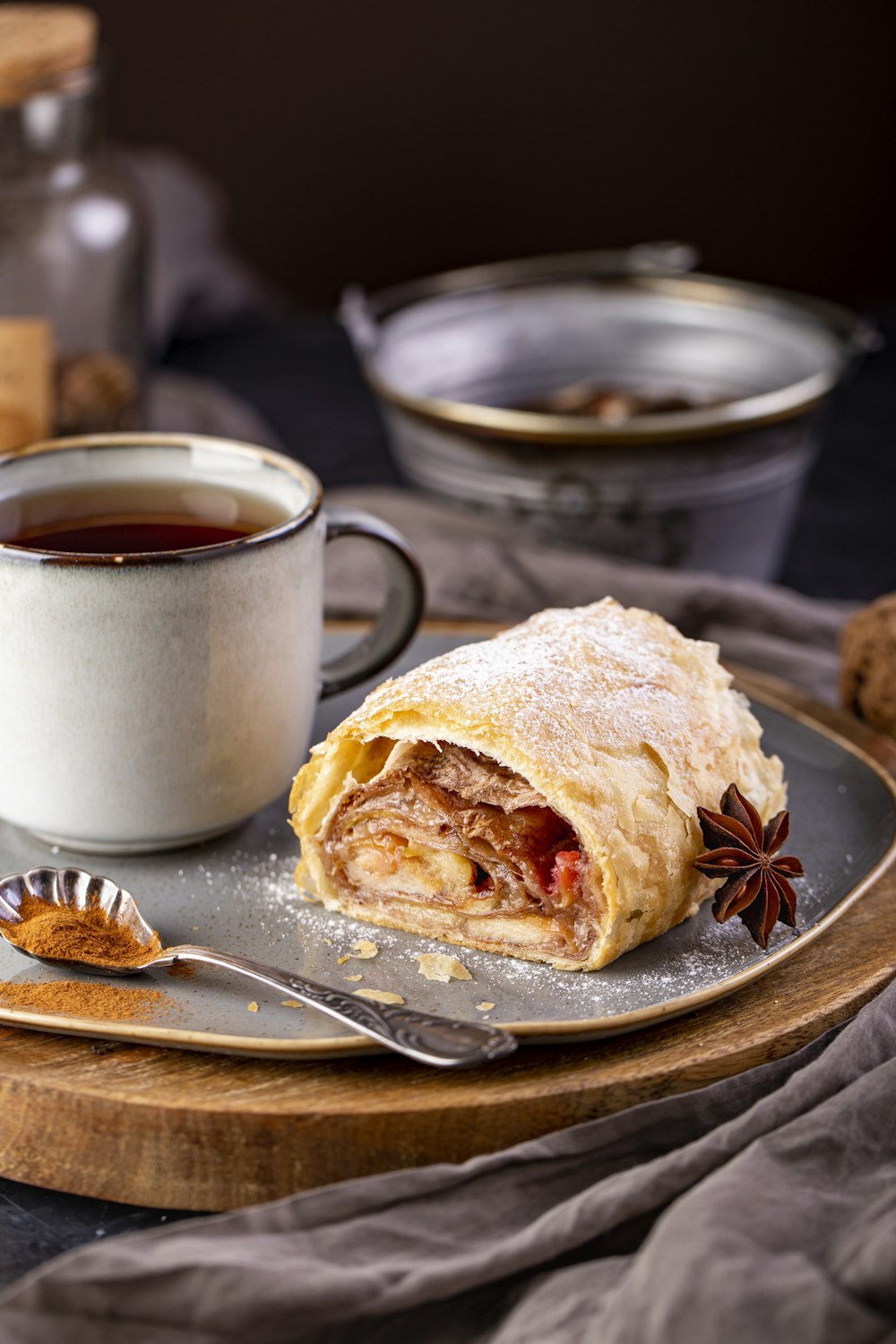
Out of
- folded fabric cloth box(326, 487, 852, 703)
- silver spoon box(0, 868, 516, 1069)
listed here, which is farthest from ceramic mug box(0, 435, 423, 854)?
folded fabric cloth box(326, 487, 852, 703)

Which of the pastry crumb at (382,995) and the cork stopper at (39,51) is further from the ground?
the cork stopper at (39,51)

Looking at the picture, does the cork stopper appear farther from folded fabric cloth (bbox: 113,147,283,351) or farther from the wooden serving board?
the wooden serving board

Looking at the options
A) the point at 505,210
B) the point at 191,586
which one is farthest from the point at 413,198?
the point at 191,586

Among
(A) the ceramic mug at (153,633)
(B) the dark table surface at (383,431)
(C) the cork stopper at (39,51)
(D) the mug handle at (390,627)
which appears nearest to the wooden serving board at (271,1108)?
(A) the ceramic mug at (153,633)

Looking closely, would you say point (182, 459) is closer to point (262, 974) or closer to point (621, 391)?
point (262, 974)

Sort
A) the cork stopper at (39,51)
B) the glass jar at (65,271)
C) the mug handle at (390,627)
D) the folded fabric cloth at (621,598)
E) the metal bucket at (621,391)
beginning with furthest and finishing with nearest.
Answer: the glass jar at (65,271)
the cork stopper at (39,51)
the metal bucket at (621,391)
the folded fabric cloth at (621,598)
the mug handle at (390,627)

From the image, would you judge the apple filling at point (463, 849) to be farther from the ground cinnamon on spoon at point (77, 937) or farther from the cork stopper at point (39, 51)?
the cork stopper at point (39, 51)

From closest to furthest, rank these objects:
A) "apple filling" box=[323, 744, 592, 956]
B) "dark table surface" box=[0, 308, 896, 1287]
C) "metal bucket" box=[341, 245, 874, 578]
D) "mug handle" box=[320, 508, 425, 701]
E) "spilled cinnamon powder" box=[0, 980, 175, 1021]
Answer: "spilled cinnamon powder" box=[0, 980, 175, 1021] < "apple filling" box=[323, 744, 592, 956] < "mug handle" box=[320, 508, 425, 701] < "metal bucket" box=[341, 245, 874, 578] < "dark table surface" box=[0, 308, 896, 1287]
